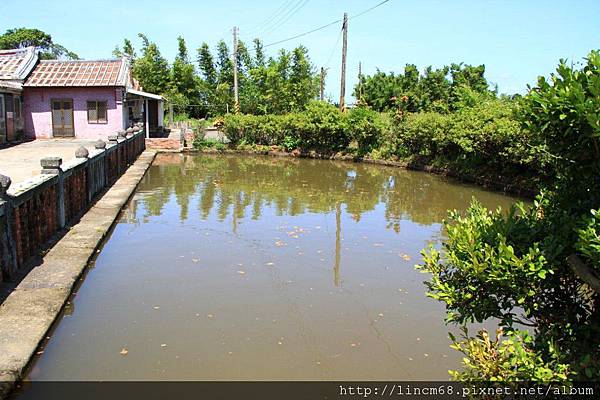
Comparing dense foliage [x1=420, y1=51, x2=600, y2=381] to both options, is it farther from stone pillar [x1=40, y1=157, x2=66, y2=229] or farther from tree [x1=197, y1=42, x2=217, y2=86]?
tree [x1=197, y1=42, x2=217, y2=86]

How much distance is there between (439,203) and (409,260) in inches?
226

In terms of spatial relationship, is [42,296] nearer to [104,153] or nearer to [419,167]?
[104,153]

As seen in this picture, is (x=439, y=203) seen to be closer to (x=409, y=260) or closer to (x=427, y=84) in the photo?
(x=409, y=260)

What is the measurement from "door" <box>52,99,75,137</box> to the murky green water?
46.5 ft

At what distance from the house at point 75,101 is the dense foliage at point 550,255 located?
76.2 ft

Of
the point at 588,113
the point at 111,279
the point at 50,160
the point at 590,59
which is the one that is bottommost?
the point at 111,279

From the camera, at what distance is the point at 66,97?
23953 millimetres

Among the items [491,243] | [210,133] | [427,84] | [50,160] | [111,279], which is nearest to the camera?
[491,243]

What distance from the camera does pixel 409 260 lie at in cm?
793

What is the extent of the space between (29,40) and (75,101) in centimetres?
4432

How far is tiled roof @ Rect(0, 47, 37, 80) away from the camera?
22.7m

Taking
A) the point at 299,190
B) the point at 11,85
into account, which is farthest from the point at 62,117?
the point at 299,190

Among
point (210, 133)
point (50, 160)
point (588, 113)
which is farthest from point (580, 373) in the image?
point (210, 133)

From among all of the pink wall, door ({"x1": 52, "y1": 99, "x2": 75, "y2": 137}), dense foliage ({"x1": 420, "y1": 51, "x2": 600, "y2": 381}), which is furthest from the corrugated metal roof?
dense foliage ({"x1": 420, "y1": 51, "x2": 600, "y2": 381})
